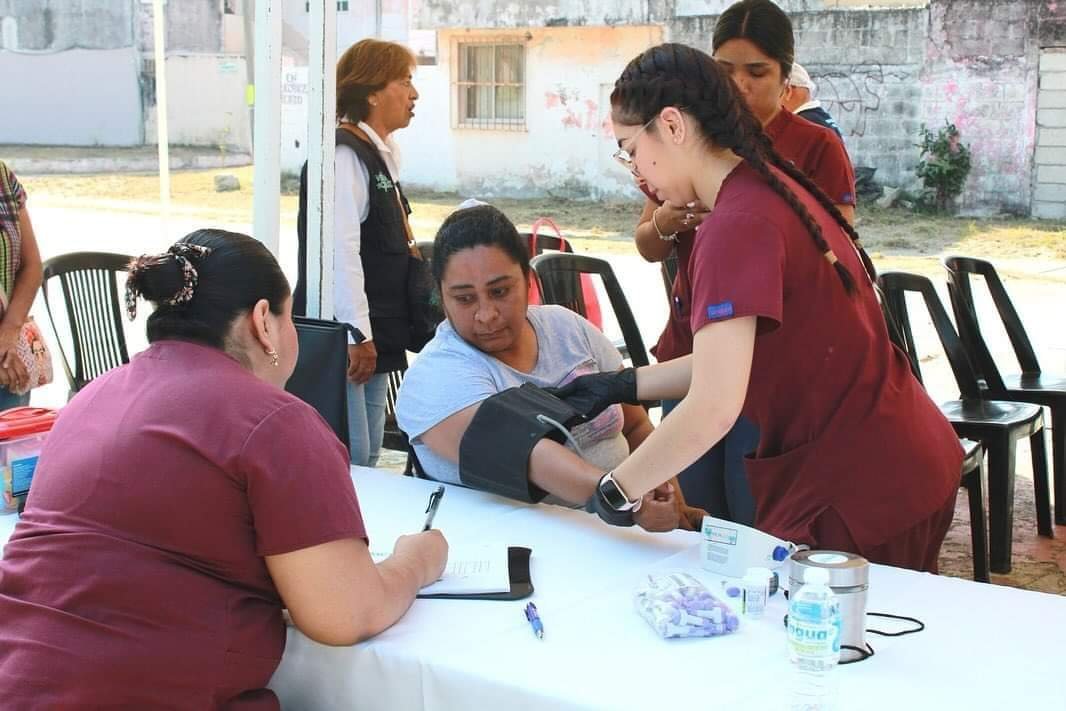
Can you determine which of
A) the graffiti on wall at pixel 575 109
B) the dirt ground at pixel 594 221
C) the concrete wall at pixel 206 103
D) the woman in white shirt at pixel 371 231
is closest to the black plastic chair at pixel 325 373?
the woman in white shirt at pixel 371 231

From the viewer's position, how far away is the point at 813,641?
1471 millimetres

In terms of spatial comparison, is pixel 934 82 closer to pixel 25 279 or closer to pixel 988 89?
pixel 988 89

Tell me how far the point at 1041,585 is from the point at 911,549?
1.93 meters

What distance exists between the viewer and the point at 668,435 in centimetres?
182

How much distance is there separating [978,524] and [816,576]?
2.22 metres

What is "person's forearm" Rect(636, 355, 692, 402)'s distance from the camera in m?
2.26

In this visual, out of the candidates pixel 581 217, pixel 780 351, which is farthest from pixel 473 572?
pixel 581 217

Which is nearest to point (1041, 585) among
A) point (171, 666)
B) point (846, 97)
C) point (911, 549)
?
point (911, 549)

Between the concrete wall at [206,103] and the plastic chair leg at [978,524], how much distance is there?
16.9 metres

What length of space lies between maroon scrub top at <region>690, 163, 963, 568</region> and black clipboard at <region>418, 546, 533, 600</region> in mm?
409

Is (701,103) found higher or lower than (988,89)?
lower

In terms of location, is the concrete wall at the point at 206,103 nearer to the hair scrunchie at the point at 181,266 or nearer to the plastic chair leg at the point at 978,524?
the plastic chair leg at the point at 978,524

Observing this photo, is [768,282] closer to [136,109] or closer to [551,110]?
[551,110]

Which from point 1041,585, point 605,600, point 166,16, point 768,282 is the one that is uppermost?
point 166,16
